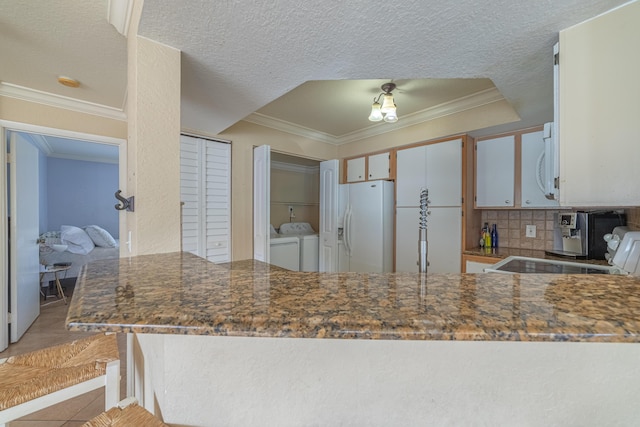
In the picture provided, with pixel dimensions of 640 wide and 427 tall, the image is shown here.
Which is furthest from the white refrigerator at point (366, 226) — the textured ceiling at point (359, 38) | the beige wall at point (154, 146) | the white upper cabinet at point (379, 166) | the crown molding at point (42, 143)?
the crown molding at point (42, 143)

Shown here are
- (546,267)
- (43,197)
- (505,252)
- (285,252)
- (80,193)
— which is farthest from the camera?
(80,193)

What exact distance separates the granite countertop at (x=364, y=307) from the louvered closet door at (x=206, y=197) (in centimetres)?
200

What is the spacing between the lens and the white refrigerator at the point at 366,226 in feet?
9.80

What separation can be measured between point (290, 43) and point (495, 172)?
7.52 feet

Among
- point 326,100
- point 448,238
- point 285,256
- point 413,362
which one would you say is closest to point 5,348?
point 285,256

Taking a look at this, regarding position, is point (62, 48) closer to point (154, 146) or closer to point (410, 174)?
point (154, 146)

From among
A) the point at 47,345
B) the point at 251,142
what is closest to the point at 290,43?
the point at 251,142

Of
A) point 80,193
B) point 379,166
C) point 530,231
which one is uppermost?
point 379,166

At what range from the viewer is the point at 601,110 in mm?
992

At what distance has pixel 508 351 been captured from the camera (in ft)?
1.84

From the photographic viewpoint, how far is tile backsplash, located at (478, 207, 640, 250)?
2.40 meters

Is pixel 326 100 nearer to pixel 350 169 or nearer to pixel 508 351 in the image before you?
pixel 350 169

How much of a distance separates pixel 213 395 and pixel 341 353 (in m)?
0.31

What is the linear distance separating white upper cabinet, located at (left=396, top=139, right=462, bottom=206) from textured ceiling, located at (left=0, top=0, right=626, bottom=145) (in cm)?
69
